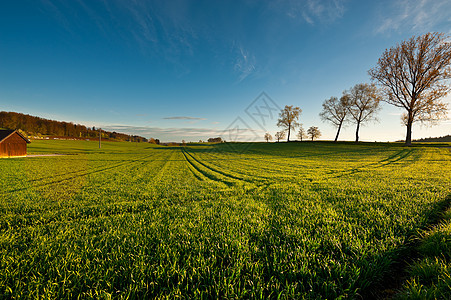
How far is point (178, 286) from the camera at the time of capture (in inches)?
79.9

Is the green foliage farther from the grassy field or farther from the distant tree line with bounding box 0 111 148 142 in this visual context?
the distant tree line with bounding box 0 111 148 142

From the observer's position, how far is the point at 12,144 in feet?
91.3

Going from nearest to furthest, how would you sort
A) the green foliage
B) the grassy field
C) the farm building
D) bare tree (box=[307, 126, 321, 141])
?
the green foliage → the grassy field → the farm building → bare tree (box=[307, 126, 321, 141])

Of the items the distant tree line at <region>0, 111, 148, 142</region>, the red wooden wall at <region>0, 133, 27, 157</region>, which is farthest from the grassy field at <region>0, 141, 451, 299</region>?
the distant tree line at <region>0, 111, 148, 142</region>

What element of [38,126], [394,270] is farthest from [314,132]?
[38,126]

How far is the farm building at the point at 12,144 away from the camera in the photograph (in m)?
26.6

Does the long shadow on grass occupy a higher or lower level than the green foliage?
lower

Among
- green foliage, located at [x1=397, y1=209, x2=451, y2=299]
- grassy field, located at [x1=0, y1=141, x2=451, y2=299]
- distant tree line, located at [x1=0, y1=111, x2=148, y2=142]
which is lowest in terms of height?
grassy field, located at [x1=0, y1=141, x2=451, y2=299]

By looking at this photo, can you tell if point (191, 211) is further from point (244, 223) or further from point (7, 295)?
point (7, 295)

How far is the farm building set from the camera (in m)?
26.6

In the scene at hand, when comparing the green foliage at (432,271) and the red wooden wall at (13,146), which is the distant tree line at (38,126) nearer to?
the red wooden wall at (13,146)

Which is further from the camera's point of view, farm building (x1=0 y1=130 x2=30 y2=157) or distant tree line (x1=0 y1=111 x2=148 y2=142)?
distant tree line (x1=0 y1=111 x2=148 y2=142)

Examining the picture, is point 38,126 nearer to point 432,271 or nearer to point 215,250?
point 215,250

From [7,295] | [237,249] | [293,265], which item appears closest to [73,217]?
[7,295]
